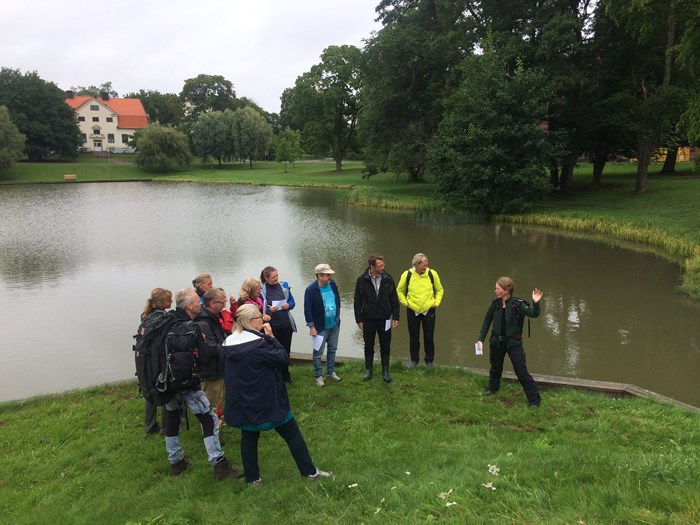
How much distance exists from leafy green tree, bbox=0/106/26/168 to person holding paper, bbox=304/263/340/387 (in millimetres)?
55819

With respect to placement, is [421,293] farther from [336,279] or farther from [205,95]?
[205,95]

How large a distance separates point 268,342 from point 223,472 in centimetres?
139

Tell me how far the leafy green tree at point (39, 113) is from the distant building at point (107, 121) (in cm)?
1553

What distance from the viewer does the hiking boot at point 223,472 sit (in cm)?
434

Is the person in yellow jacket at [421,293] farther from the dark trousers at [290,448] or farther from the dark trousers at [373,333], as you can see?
the dark trousers at [290,448]

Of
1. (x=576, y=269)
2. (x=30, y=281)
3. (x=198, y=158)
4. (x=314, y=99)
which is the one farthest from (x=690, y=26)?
(x=198, y=158)

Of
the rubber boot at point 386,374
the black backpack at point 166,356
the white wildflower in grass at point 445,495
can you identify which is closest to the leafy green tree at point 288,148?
the rubber boot at point 386,374

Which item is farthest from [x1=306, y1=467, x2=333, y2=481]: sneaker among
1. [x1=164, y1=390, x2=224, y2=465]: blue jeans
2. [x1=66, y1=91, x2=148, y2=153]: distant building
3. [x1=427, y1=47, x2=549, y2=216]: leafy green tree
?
[x1=66, y1=91, x2=148, y2=153]: distant building

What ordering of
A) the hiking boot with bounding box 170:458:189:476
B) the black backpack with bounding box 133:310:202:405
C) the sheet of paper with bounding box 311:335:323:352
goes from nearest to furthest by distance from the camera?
1. the black backpack with bounding box 133:310:202:405
2. the hiking boot with bounding box 170:458:189:476
3. the sheet of paper with bounding box 311:335:323:352

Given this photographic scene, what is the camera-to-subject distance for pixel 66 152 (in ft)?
220

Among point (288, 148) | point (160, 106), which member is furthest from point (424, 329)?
point (160, 106)

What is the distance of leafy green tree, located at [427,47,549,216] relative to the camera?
2312 centimetres

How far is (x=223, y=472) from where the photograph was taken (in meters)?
4.36

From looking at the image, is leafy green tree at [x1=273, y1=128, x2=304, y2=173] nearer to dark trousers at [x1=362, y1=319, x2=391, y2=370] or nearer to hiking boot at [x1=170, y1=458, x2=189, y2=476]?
dark trousers at [x1=362, y1=319, x2=391, y2=370]
